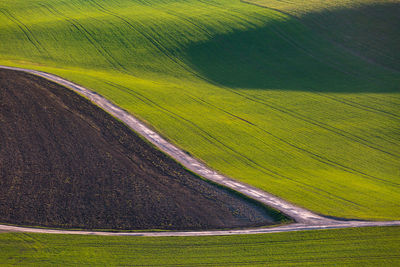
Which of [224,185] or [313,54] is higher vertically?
[313,54]

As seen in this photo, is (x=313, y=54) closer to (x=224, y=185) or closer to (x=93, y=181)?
(x=224, y=185)

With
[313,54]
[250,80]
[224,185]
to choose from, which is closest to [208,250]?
[224,185]

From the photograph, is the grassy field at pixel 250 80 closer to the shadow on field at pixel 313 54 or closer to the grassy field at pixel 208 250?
the shadow on field at pixel 313 54

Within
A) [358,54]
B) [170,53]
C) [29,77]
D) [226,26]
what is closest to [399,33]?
[358,54]

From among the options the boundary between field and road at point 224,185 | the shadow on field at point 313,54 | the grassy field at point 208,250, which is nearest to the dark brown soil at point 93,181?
the boundary between field and road at point 224,185

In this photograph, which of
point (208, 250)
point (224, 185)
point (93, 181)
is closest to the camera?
point (208, 250)

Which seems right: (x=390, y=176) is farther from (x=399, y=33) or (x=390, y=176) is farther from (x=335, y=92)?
(x=399, y=33)

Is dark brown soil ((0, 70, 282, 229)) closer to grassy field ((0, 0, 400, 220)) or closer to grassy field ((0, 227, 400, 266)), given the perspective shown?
grassy field ((0, 227, 400, 266))
